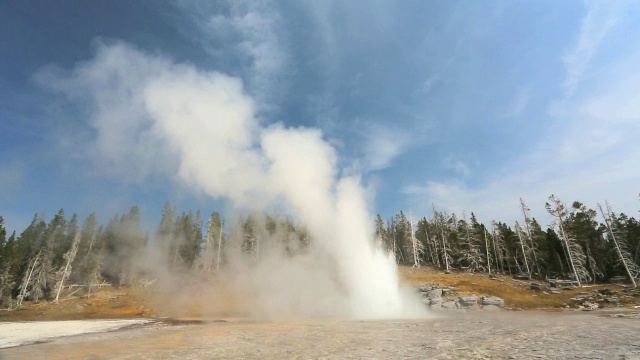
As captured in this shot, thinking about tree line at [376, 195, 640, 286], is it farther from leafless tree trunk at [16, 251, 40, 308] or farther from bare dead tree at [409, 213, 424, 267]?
leafless tree trunk at [16, 251, 40, 308]

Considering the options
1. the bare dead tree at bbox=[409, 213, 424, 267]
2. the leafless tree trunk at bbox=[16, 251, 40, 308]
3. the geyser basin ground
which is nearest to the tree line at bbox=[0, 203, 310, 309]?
the leafless tree trunk at bbox=[16, 251, 40, 308]

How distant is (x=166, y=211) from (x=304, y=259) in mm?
64711

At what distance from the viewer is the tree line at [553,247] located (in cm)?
5631

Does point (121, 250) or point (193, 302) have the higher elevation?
point (121, 250)

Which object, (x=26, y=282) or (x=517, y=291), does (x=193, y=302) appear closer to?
(x=26, y=282)

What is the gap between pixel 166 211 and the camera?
322 feet

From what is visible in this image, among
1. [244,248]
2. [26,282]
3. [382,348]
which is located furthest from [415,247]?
[26,282]

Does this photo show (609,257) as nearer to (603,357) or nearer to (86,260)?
(603,357)

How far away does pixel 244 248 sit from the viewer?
95625mm

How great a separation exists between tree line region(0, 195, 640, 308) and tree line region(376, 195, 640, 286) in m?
0.20

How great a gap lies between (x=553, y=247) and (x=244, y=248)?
3192 inches

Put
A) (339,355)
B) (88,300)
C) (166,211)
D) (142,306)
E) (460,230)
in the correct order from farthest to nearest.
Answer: (166,211), (460,230), (88,300), (142,306), (339,355)

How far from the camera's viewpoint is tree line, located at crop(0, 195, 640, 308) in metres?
60.3

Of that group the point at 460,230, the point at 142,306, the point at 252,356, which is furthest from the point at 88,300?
the point at 460,230
